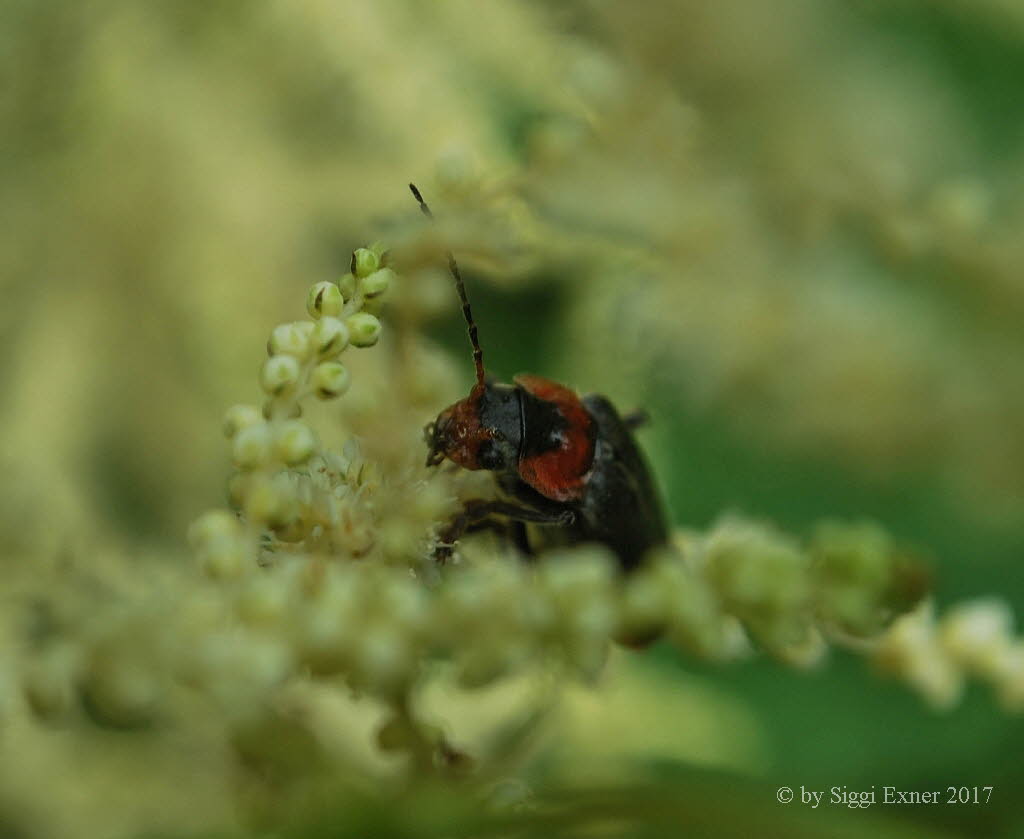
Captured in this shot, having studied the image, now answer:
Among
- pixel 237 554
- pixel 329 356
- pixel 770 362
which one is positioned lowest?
pixel 237 554

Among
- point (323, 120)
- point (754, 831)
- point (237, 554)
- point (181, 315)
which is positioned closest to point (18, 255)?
point (181, 315)

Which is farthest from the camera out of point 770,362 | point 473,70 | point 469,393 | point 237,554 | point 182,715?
point 473,70

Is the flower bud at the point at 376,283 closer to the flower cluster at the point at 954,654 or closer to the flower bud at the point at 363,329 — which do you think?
the flower bud at the point at 363,329

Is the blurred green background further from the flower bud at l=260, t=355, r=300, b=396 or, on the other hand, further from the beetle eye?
the flower bud at l=260, t=355, r=300, b=396

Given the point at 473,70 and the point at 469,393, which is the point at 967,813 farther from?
the point at 473,70

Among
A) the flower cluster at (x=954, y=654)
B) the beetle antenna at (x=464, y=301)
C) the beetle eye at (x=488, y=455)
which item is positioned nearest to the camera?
the flower cluster at (x=954, y=654)

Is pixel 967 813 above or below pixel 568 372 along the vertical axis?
below

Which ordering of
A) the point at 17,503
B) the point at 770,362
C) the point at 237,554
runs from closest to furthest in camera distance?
1. the point at 237,554
2. the point at 17,503
3. the point at 770,362

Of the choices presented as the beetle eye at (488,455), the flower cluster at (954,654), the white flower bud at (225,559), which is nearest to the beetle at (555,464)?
the beetle eye at (488,455)

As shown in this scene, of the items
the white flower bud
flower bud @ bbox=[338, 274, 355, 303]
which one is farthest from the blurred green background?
the white flower bud
